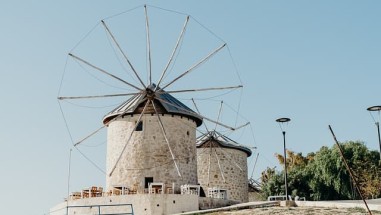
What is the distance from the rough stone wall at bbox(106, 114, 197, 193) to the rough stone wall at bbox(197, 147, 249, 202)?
7.95m

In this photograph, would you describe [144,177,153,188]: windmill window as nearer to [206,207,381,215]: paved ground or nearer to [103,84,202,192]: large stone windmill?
[103,84,202,192]: large stone windmill

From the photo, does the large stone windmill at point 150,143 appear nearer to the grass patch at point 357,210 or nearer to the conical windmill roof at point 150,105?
the conical windmill roof at point 150,105

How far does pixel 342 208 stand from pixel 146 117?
12.1 m

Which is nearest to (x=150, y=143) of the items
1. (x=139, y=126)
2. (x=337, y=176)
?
(x=139, y=126)

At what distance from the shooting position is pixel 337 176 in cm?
3891

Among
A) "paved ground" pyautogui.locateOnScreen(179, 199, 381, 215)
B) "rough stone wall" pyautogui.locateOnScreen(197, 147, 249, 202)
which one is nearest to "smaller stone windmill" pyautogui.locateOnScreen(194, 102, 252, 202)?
"rough stone wall" pyautogui.locateOnScreen(197, 147, 249, 202)

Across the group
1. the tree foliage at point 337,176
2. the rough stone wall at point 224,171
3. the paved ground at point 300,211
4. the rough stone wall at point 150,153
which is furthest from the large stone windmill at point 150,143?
the tree foliage at point 337,176

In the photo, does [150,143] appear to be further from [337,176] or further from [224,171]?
[337,176]

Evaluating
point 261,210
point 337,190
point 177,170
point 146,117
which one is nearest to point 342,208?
point 261,210

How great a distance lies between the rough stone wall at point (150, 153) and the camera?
2988 centimetres

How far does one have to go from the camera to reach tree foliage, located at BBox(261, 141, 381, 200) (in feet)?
126

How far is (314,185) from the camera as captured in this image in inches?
1590

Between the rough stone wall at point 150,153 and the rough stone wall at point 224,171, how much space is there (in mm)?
7952

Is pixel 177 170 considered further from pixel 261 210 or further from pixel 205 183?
pixel 205 183
